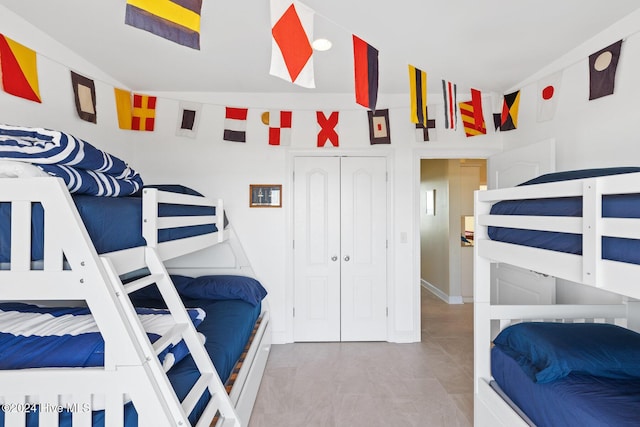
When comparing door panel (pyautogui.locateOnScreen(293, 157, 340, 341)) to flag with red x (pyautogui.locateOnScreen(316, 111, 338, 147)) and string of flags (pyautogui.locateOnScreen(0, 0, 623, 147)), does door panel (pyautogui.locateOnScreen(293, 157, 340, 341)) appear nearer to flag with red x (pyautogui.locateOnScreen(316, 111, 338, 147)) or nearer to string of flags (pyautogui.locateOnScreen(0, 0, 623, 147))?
flag with red x (pyautogui.locateOnScreen(316, 111, 338, 147))

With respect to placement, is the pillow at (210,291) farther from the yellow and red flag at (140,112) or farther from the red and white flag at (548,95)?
the red and white flag at (548,95)

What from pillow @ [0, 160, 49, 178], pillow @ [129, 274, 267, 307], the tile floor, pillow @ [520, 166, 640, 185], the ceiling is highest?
the ceiling

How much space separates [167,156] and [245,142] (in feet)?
Answer: 2.57

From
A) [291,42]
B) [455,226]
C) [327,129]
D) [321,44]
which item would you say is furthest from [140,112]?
[455,226]

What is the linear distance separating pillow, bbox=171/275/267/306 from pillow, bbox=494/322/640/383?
184 cm

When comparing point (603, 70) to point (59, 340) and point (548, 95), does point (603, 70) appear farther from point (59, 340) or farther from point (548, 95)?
point (59, 340)

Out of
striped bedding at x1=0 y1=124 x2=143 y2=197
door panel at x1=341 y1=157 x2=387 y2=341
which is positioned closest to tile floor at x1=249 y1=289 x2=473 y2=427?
door panel at x1=341 y1=157 x2=387 y2=341

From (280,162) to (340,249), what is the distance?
1069mm

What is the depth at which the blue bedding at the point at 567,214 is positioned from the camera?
0.98m

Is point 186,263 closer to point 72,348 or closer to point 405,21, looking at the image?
point 72,348

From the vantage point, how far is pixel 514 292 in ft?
9.32

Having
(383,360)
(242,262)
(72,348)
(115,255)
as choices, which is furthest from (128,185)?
(383,360)

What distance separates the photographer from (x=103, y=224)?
3.94 ft

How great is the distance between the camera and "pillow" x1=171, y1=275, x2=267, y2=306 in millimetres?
2684
